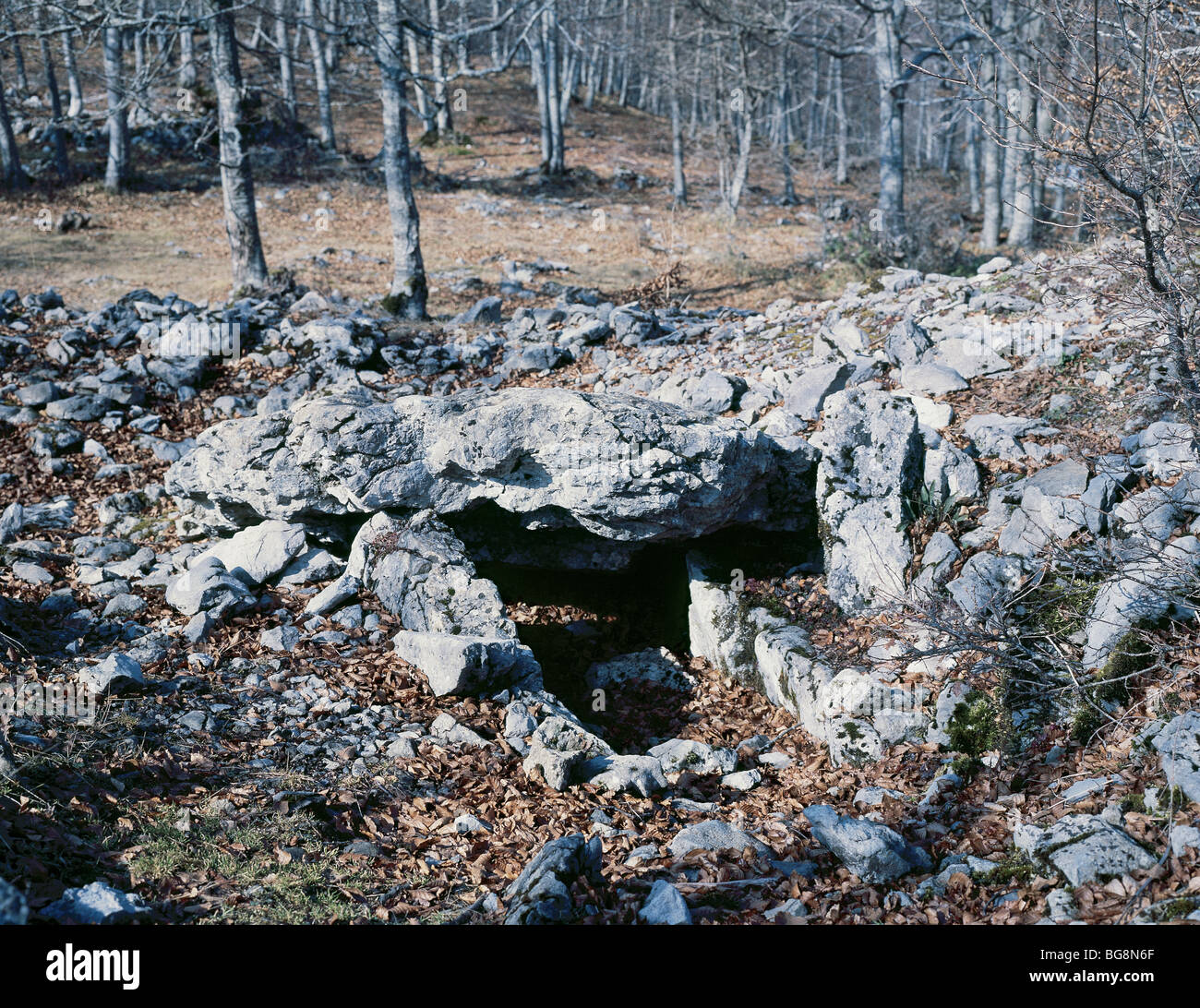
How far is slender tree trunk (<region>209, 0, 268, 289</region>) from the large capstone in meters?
7.02

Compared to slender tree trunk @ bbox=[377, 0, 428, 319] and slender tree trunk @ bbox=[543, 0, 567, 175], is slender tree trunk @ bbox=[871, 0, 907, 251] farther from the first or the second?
slender tree trunk @ bbox=[543, 0, 567, 175]

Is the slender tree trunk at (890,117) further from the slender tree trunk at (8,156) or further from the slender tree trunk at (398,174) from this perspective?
the slender tree trunk at (8,156)

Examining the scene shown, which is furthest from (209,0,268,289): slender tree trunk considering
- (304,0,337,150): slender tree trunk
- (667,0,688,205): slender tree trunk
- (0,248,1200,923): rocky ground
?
(667,0,688,205): slender tree trunk

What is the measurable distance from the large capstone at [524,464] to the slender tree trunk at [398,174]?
20.5ft

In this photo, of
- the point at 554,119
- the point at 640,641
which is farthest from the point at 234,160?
the point at 554,119

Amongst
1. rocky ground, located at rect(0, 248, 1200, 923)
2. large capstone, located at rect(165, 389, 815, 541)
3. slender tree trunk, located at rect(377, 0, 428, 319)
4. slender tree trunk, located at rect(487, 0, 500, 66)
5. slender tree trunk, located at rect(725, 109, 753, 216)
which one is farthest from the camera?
slender tree trunk, located at rect(725, 109, 753, 216)

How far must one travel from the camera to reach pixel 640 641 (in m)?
7.57

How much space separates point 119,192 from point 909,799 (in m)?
26.4

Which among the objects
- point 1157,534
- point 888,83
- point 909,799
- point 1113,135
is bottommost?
point 909,799

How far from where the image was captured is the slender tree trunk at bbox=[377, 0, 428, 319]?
1248cm

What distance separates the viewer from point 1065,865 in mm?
3717
